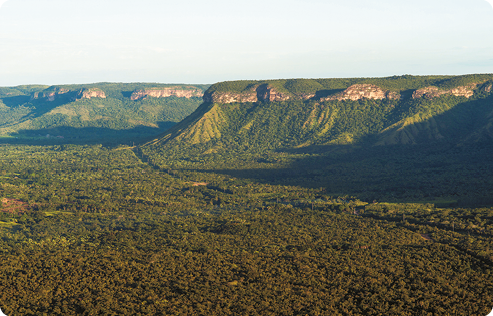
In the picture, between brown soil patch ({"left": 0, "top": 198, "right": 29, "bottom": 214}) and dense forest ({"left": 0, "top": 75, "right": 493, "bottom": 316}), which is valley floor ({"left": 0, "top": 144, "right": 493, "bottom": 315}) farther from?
brown soil patch ({"left": 0, "top": 198, "right": 29, "bottom": 214})

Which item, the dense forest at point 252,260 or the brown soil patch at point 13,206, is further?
the brown soil patch at point 13,206

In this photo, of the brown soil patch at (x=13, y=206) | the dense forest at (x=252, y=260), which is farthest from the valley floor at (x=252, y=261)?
the brown soil patch at (x=13, y=206)

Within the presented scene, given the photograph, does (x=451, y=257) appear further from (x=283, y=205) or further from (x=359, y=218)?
(x=283, y=205)

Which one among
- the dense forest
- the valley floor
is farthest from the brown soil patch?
the valley floor

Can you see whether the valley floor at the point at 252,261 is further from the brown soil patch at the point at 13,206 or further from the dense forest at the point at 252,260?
the brown soil patch at the point at 13,206

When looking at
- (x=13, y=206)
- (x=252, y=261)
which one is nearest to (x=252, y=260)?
(x=252, y=261)

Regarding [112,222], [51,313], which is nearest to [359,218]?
[112,222]

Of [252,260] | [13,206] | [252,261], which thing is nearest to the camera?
[252,261]

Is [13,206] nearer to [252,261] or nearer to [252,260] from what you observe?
[252,260]
